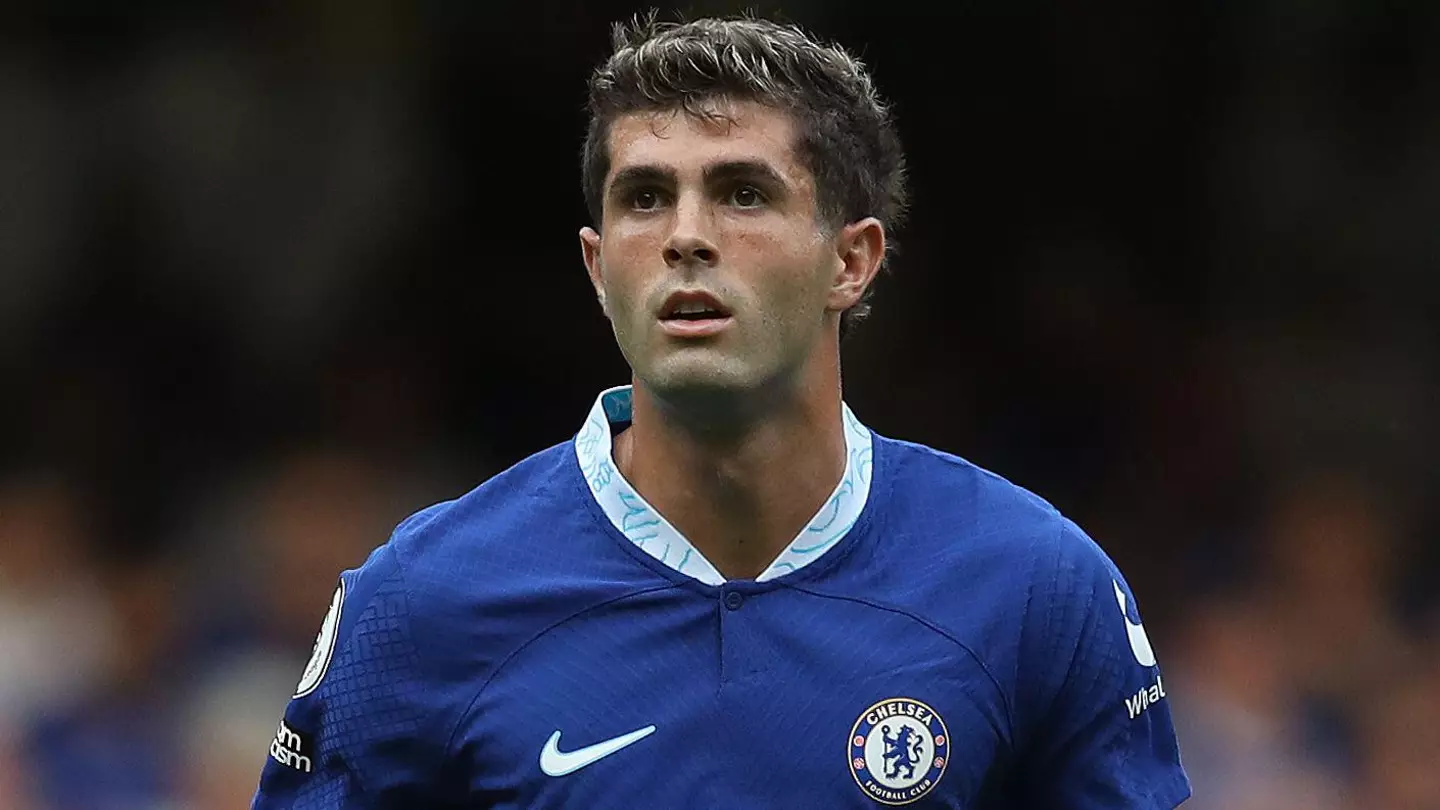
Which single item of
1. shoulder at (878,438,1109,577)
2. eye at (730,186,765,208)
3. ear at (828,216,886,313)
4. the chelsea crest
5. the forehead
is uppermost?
the forehead

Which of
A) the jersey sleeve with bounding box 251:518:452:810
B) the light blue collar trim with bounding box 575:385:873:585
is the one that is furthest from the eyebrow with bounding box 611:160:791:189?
the jersey sleeve with bounding box 251:518:452:810

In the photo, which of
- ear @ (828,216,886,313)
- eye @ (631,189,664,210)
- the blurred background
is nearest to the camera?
eye @ (631,189,664,210)

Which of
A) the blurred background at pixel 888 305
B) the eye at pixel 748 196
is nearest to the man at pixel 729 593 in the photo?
the eye at pixel 748 196

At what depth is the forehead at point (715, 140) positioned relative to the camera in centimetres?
334

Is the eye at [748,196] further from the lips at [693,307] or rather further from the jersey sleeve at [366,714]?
the jersey sleeve at [366,714]

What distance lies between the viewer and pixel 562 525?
350 centimetres

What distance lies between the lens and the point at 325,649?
3486 millimetres

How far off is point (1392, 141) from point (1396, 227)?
1.04 feet

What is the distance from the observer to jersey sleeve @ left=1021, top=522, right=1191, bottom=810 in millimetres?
3400

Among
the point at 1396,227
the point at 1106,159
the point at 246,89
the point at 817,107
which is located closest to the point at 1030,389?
the point at 1106,159

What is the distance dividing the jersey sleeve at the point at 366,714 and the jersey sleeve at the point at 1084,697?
0.92 meters

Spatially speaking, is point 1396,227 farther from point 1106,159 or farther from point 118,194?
point 118,194

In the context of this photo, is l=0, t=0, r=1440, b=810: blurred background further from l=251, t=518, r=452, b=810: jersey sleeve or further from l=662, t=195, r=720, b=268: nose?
l=662, t=195, r=720, b=268: nose

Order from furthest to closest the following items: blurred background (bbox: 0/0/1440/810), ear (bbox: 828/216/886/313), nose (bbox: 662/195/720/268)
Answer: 1. blurred background (bbox: 0/0/1440/810)
2. ear (bbox: 828/216/886/313)
3. nose (bbox: 662/195/720/268)
